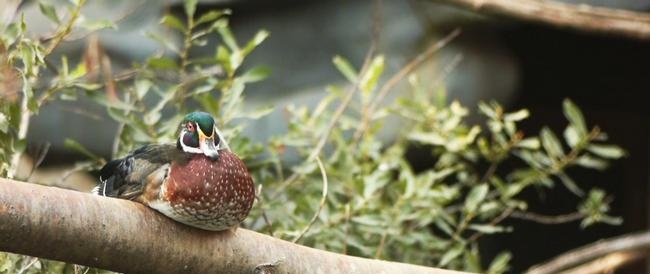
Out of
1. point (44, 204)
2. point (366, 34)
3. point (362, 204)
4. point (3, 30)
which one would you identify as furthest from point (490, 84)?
point (44, 204)

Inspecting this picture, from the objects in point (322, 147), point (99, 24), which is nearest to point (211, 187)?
point (99, 24)

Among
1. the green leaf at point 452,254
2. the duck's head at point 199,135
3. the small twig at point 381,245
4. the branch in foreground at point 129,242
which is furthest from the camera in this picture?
the green leaf at point 452,254

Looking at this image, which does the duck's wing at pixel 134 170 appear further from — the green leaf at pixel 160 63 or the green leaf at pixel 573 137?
the green leaf at pixel 573 137

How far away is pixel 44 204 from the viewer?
1.43 meters

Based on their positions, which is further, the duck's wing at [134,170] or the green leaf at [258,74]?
the green leaf at [258,74]

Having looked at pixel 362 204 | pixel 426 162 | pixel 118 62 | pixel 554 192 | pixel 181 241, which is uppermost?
pixel 181 241

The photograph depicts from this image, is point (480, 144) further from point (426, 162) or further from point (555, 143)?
point (426, 162)

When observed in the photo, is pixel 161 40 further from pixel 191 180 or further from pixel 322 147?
pixel 191 180

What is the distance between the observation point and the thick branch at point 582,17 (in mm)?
2924

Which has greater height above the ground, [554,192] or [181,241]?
[181,241]

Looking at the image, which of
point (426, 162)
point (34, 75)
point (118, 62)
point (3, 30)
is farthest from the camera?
point (118, 62)

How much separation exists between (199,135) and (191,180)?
0.11m

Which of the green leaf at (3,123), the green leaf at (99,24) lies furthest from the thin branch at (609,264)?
the green leaf at (3,123)

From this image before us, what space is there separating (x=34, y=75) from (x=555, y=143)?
1382mm
